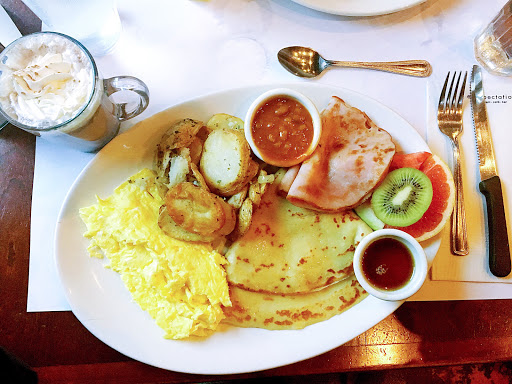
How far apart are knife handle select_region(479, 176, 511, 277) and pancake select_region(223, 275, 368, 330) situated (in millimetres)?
582

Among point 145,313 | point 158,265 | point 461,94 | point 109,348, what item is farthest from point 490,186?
point 109,348

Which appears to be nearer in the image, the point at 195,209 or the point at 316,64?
the point at 195,209

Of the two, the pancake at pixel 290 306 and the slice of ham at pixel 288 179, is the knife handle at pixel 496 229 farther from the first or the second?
A: the slice of ham at pixel 288 179

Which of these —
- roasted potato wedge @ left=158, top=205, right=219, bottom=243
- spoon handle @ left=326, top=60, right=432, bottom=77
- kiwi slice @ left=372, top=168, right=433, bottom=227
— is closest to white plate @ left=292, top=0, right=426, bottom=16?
spoon handle @ left=326, top=60, right=432, bottom=77

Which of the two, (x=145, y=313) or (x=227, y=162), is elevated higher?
(x=227, y=162)

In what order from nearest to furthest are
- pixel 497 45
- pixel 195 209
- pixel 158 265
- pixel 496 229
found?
pixel 195 209 < pixel 158 265 < pixel 496 229 < pixel 497 45

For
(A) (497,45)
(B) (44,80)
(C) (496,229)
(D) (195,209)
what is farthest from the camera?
(A) (497,45)

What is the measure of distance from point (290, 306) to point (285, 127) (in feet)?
2.44

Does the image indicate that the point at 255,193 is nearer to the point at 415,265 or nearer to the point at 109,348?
the point at 415,265

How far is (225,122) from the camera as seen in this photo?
177cm

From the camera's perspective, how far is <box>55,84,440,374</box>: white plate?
170cm

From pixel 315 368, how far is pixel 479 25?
1.76 meters

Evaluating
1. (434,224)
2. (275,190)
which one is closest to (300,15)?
(275,190)

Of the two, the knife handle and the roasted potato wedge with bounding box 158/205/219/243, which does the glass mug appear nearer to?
the roasted potato wedge with bounding box 158/205/219/243
